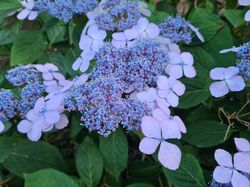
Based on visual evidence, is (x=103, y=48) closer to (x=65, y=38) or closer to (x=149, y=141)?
(x=149, y=141)

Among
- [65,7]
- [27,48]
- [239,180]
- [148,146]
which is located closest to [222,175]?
Result: [239,180]

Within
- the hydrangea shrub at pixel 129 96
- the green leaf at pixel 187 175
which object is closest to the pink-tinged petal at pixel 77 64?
the hydrangea shrub at pixel 129 96

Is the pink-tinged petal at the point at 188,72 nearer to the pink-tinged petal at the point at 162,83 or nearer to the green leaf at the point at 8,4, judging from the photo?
the pink-tinged petal at the point at 162,83

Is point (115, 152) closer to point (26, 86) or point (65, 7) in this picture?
point (26, 86)

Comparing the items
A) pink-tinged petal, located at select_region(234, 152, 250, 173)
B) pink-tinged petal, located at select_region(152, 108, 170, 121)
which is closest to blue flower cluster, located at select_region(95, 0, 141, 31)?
pink-tinged petal, located at select_region(152, 108, 170, 121)

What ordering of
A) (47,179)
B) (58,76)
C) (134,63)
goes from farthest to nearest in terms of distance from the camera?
(58,76) < (134,63) < (47,179)

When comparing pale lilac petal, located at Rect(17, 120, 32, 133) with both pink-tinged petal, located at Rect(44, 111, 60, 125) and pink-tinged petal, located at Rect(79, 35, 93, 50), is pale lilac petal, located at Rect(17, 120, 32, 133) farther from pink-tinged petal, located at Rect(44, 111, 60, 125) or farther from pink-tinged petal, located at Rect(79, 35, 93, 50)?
pink-tinged petal, located at Rect(79, 35, 93, 50)

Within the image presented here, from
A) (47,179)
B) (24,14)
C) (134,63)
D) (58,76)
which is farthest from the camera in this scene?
(24,14)
